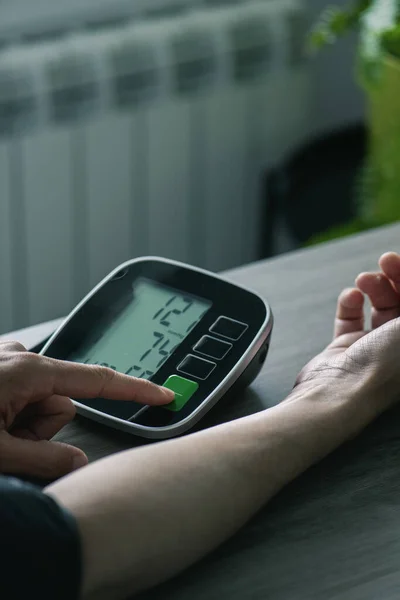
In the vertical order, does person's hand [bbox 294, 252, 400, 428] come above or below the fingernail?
above

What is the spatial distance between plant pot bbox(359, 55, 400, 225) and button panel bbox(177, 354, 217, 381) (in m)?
0.69

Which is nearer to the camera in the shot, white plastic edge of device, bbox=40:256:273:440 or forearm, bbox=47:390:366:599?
forearm, bbox=47:390:366:599

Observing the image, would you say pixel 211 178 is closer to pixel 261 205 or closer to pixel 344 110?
pixel 261 205

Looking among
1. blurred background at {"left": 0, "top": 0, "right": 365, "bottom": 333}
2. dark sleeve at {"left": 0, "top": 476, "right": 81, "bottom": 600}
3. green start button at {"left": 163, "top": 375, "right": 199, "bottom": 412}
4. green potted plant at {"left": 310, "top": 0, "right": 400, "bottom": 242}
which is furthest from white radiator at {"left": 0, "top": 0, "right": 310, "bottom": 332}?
dark sleeve at {"left": 0, "top": 476, "right": 81, "bottom": 600}

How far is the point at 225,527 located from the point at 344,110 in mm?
1667

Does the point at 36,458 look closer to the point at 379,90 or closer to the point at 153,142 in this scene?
the point at 379,90

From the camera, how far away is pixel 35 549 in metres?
0.55

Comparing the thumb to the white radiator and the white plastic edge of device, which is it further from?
the white radiator

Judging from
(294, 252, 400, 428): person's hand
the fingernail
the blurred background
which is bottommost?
the blurred background

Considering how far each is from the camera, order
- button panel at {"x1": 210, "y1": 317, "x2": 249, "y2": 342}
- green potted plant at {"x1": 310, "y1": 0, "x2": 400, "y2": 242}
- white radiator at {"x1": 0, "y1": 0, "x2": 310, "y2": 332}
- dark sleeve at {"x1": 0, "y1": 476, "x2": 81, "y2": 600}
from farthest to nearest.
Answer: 1. white radiator at {"x1": 0, "y1": 0, "x2": 310, "y2": 332}
2. green potted plant at {"x1": 310, "y1": 0, "x2": 400, "y2": 242}
3. button panel at {"x1": 210, "y1": 317, "x2": 249, "y2": 342}
4. dark sleeve at {"x1": 0, "y1": 476, "x2": 81, "y2": 600}

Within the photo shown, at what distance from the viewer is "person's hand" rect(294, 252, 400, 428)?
0.78 m

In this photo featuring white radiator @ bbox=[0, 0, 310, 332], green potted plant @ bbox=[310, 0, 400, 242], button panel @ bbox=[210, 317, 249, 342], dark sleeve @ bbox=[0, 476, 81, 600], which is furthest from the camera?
white radiator @ bbox=[0, 0, 310, 332]

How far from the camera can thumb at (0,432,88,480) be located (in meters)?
0.70

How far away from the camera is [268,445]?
2.28 feet
